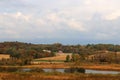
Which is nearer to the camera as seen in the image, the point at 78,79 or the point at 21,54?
the point at 78,79

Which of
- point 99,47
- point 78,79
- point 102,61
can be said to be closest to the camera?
point 78,79

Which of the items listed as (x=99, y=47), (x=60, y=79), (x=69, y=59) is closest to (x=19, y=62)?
(x=69, y=59)

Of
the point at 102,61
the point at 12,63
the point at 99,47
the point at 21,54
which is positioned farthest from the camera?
the point at 99,47

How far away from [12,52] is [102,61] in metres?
36.9

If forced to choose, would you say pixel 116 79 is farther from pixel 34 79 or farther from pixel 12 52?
pixel 12 52

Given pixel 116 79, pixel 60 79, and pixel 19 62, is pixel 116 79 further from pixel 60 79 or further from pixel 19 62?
pixel 19 62

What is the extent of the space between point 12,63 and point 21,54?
2232 cm

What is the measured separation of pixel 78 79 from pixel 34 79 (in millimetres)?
5707

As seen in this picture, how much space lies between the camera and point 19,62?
9931cm

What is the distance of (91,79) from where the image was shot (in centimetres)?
4284

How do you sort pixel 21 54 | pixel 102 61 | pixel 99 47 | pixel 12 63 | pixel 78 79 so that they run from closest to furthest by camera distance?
pixel 78 79
pixel 12 63
pixel 102 61
pixel 21 54
pixel 99 47

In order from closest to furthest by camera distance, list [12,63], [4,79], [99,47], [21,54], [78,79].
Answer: [4,79] < [78,79] < [12,63] < [21,54] < [99,47]

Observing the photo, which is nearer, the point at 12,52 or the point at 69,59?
the point at 69,59

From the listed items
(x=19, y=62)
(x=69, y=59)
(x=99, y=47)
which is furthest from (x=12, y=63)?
(x=99, y=47)
